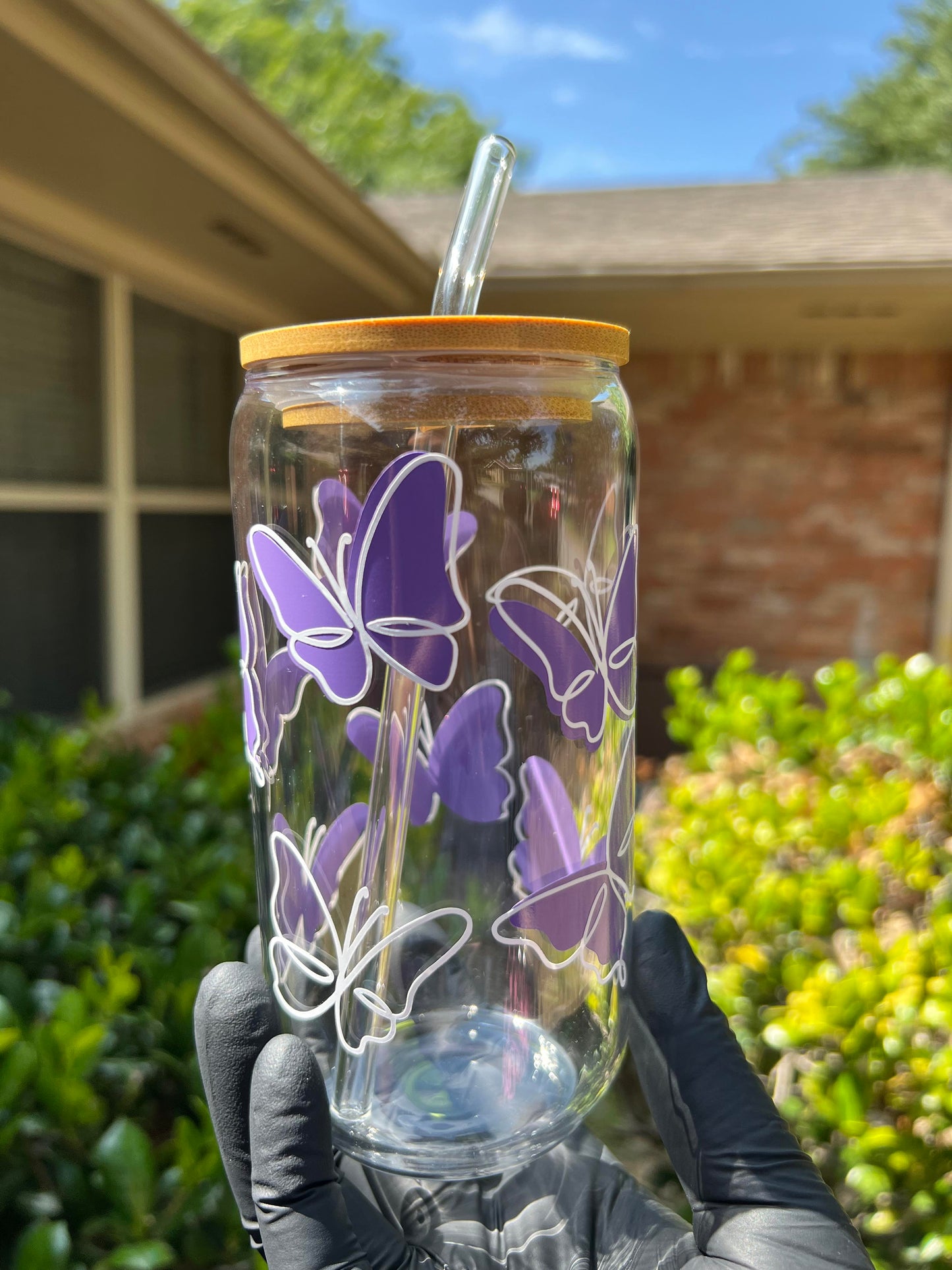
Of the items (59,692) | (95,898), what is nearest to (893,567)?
(59,692)

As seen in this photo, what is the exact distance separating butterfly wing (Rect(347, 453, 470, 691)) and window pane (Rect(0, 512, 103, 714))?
3115mm

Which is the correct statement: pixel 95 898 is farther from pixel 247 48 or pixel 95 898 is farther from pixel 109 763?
pixel 247 48

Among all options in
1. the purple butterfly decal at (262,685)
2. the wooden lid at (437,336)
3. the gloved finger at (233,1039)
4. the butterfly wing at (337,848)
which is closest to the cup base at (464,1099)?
the gloved finger at (233,1039)

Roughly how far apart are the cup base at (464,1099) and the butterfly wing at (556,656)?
1.43ft

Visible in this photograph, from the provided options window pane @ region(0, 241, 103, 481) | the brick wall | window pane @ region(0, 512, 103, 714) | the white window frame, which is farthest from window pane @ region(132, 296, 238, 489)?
the brick wall

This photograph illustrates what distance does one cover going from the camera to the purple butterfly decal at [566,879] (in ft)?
3.31

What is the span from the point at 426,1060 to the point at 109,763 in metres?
2.06

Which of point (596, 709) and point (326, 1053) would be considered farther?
point (326, 1053)

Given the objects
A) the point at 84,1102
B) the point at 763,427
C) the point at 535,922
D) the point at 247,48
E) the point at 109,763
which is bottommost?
the point at 84,1102

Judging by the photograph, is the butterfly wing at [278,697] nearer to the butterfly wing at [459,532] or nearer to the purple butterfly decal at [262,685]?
the purple butterfly decal at [262,685]

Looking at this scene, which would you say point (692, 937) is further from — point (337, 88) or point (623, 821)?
point (337, 88)

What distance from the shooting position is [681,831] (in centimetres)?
266

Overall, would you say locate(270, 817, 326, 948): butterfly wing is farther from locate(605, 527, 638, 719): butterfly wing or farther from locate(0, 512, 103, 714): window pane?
locate(0, 512, 103, 714): window pane

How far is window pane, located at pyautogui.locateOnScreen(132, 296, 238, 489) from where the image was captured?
14.5 ft
